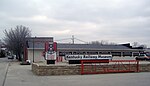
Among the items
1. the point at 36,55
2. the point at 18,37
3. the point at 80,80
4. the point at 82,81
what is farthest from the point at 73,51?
the point at 82,81

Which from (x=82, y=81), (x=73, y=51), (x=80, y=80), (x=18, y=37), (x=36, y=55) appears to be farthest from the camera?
(x=18, y=37)

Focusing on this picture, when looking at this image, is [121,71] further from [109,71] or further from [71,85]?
[71,85]

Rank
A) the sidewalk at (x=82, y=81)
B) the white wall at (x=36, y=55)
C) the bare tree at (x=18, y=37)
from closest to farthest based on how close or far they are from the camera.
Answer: the sidewalk at (x=82, y=81)
the white wall at (x=36, y=55)
the bare tree at (x=18, y=37)

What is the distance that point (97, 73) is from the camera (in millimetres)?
22578

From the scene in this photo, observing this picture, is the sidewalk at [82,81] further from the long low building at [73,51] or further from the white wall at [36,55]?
the white wall at [36,55]

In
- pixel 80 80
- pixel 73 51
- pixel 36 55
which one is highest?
pixel 73 51

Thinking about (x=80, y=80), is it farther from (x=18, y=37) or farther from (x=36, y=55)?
(x=18, y=37)

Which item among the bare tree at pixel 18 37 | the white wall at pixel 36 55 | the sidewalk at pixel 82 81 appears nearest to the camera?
the sidewalk at pixel 82 81

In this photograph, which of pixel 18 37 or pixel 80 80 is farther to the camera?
pixel 18 37

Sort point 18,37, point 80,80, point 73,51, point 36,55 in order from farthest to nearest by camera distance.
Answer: point 18,37 < point 73,51 < point 36,55 < point 80,80

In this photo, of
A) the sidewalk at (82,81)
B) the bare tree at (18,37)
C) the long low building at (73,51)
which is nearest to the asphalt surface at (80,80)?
the sidewalk at (82,81)

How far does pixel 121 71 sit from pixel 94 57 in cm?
302

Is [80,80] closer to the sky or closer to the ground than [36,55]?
closer to the ground

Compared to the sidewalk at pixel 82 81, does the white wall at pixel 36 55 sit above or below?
above
